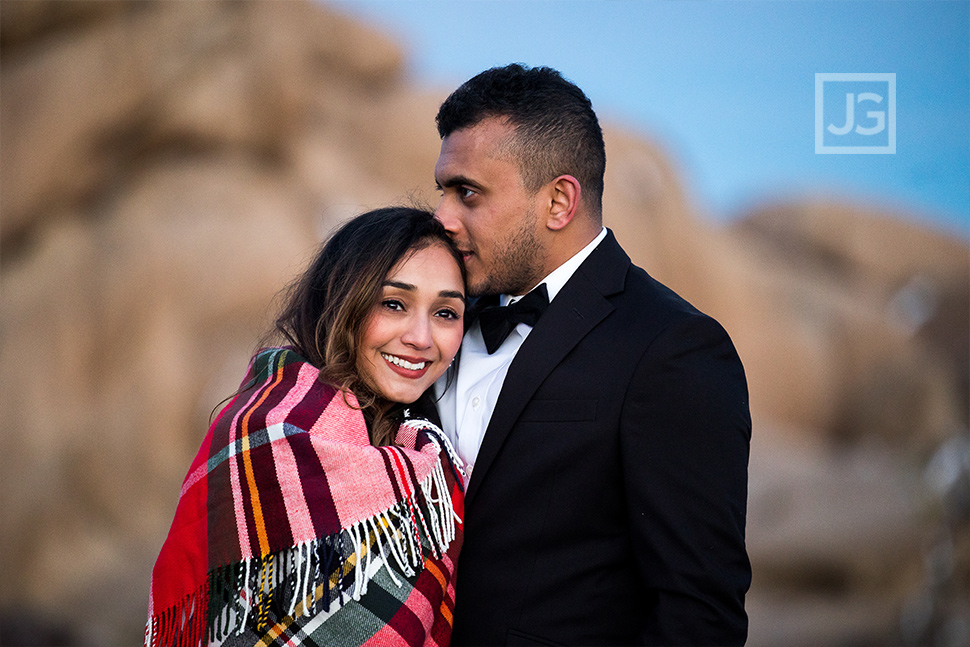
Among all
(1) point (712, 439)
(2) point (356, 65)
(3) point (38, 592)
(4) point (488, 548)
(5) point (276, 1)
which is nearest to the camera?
(1) point (712, 439)

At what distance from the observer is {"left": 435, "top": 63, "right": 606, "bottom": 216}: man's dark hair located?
2369mm

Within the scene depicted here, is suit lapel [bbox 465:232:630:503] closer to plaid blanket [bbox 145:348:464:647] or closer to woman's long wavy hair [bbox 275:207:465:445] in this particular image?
plaid blanket [bbox 145:348:464:647]

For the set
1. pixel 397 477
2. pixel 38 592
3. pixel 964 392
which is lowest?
pixel 38 592

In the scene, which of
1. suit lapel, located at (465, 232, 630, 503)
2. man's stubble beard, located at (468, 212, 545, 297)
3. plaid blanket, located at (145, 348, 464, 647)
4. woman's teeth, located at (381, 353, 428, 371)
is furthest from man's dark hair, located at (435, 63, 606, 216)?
plaid blanket, located at (145, 348, 464, 647)

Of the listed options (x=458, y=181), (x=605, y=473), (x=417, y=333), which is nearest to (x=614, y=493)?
(x=605, y=473)

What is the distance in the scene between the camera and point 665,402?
76.9 inches

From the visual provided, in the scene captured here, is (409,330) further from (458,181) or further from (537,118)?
(537,118)

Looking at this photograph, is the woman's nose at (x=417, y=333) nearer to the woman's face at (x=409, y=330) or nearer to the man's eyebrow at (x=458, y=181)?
the woman's face at (x=409, y=330)

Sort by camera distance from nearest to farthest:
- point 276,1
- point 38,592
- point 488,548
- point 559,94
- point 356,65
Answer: point 488,548, point 559,94, point 38,592, point 276,1, point 356,65

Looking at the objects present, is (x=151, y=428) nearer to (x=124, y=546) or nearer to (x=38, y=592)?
(x=124, y=546)

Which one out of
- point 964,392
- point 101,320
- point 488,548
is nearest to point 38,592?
point 101,320

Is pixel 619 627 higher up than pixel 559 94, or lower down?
lower down

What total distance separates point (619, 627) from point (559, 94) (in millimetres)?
1508

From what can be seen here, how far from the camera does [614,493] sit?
2.00 meters
